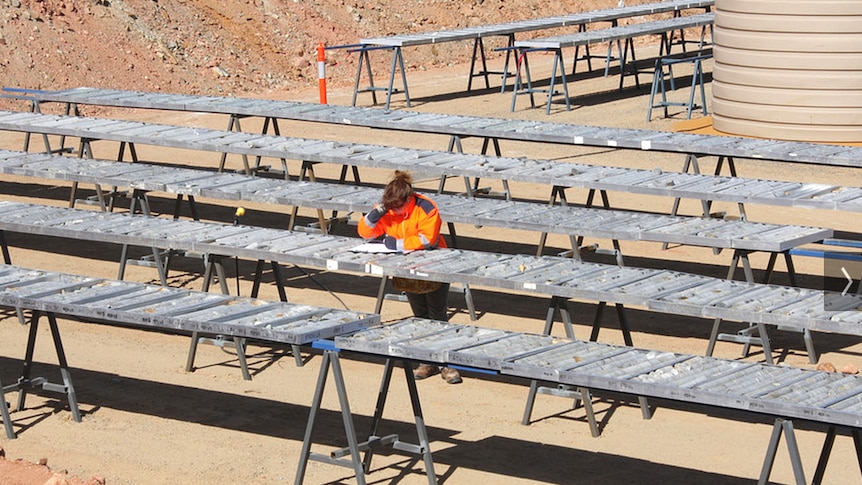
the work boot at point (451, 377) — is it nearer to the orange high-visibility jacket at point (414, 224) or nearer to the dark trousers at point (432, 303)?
the dark trousers at point (432, 303)

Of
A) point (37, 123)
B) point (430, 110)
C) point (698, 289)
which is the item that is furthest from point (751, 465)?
point (430, 110)

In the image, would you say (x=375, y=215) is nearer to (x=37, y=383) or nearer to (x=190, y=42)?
(x=37, y=383)

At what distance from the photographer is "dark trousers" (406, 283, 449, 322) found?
9.75 m

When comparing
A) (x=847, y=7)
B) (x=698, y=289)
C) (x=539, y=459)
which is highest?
(x=847, y=7)

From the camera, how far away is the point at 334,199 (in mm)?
11695

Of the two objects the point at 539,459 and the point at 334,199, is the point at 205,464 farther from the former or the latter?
the point at 334,199

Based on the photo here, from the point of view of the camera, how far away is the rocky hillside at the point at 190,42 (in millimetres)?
23328

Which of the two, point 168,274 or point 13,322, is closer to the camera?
point 13,322

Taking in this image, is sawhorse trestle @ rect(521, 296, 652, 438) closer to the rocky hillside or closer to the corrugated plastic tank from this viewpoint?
the corrugated plastic tank

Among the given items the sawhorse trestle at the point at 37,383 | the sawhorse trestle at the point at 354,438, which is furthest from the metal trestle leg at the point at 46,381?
the sawhorse trestle at the point at 354,438

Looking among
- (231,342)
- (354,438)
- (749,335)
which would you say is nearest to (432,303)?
(231,342)

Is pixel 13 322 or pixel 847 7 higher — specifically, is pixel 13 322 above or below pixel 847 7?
below

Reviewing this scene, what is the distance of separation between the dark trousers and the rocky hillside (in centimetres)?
1436

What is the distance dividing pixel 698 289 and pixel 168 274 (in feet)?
18.9
